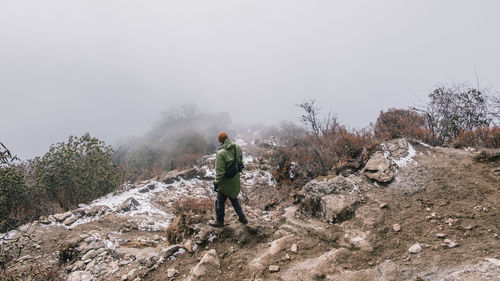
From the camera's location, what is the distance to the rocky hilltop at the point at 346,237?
3031 mm

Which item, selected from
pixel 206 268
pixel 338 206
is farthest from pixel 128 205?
pixel 338 206

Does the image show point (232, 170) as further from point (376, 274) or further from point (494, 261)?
point (494, 261)

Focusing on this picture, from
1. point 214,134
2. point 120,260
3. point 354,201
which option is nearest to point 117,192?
point 120,260

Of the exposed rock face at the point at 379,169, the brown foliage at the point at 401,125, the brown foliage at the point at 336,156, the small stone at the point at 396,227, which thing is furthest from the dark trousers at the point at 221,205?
the brown foliage at the point at 401,125

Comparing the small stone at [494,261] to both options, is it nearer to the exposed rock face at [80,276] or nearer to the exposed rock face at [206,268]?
the exposed rock face at [206,268]

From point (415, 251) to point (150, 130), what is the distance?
52.2 metres

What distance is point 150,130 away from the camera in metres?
50.1

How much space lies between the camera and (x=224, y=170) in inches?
176

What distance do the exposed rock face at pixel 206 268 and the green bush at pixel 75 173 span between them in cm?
919

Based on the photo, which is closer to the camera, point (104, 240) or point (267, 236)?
point (267, 236)

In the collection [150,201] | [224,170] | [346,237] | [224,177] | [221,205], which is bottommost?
[150,201]

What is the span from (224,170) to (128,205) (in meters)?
5.76

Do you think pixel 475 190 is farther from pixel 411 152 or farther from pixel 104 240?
pixel 104 240

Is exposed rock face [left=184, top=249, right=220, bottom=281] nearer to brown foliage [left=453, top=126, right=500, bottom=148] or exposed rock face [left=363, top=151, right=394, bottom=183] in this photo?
exposed rock face [left=363, top=151, right=394, bottom=183]
